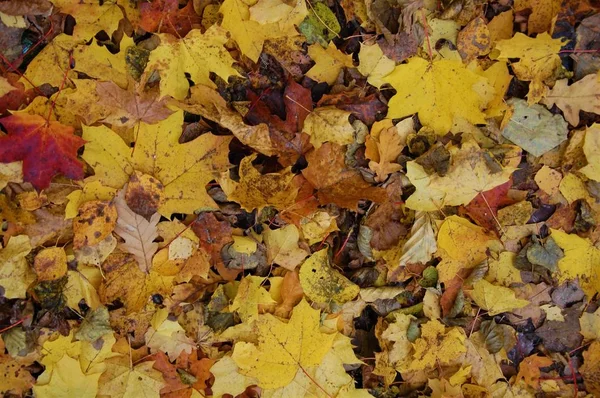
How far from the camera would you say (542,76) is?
5.44 ft

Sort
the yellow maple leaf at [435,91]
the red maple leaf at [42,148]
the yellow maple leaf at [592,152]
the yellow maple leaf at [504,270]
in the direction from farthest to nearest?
the yellow maple leaf at [504,270] → the yellow maple leaf at [592,152] → the yellow maple leaf at [435,91] → the red maple leaf at [42,148]

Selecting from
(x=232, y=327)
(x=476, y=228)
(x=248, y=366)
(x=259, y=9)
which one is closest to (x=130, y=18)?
(x=259, y=9)

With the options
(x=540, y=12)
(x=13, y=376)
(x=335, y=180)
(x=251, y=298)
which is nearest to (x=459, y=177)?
(x=335, y=180)

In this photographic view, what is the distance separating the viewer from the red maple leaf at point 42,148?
1467 mm

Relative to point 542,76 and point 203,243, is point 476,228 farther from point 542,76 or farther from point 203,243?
point 203,243

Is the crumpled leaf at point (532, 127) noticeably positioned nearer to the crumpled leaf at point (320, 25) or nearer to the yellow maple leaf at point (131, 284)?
the crumpled leaf at point (320, 25)

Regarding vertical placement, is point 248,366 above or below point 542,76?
below

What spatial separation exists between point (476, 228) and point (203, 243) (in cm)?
97

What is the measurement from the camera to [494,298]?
1.77m

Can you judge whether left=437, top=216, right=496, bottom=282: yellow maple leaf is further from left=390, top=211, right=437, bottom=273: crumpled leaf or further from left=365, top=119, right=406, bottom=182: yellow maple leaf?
left=365, top=119, right=406, bottom=182: yellow maple leaf

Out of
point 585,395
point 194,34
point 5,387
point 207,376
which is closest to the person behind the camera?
point 194,34

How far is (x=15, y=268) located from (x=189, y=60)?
895 mm

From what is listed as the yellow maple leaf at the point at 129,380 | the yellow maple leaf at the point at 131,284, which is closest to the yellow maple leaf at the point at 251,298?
the yellow maple leaf at the point at 131,284

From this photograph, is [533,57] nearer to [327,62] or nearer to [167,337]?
[327,62]
